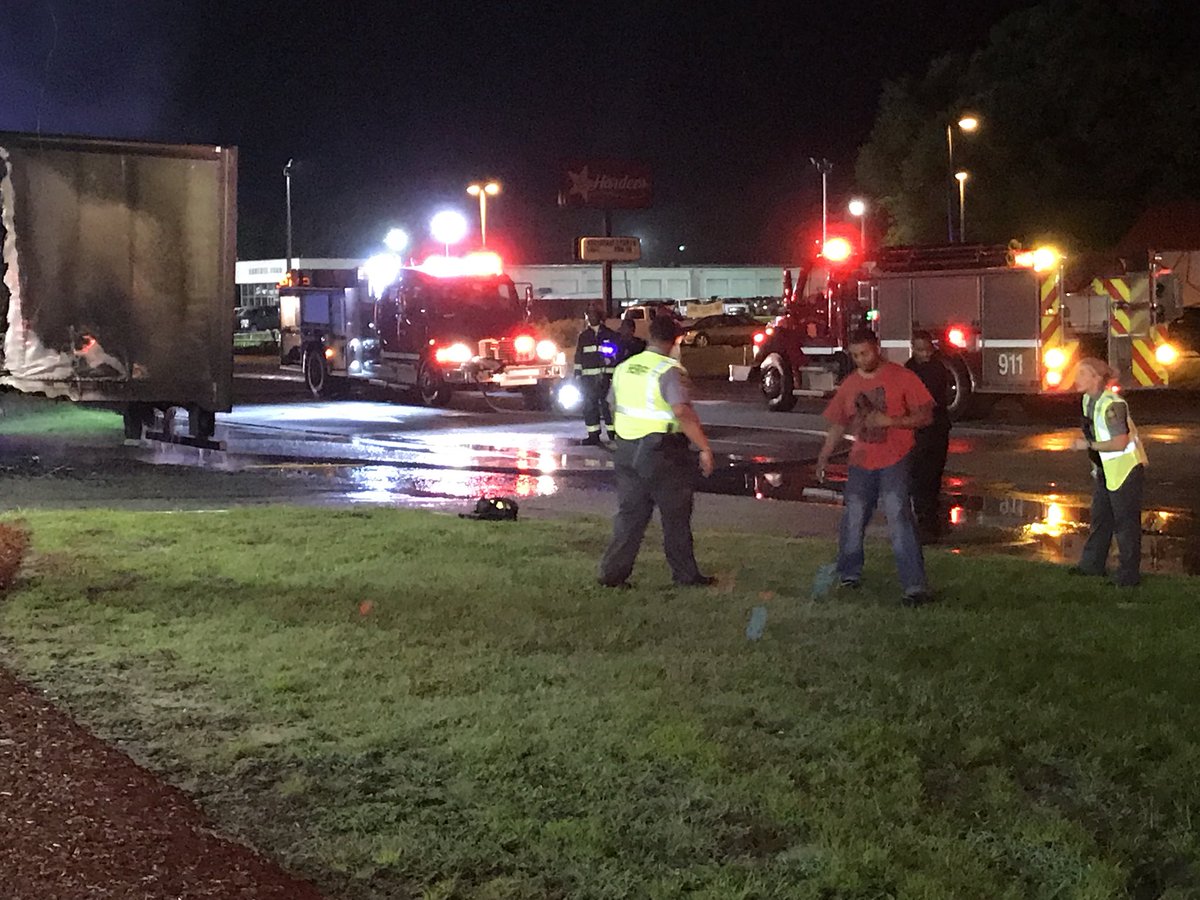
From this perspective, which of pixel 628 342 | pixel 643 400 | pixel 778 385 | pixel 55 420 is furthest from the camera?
pixel 778 385

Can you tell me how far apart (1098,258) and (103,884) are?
19.7 m

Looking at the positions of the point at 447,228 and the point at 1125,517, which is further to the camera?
the point at 447,228

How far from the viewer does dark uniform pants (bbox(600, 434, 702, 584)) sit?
8352 millimetres

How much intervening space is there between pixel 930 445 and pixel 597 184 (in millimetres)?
18317

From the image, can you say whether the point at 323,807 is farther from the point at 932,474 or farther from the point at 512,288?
the point at 512,288

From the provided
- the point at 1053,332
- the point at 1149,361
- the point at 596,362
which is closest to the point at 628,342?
the point at 596,362

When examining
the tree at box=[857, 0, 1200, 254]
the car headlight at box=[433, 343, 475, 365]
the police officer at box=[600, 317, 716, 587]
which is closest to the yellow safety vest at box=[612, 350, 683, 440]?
the police officer at box=[600, 317, 716, 587]

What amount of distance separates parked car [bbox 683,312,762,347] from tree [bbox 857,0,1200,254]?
6.81 meters

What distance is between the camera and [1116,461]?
8609mm

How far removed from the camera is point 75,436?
18.7 meters

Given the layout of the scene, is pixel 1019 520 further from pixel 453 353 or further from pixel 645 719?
pixel 453 353

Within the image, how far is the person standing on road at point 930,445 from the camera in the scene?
11.3 metres

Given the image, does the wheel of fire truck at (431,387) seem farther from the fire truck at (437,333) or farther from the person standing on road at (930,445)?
the person standing on road at (930,445)

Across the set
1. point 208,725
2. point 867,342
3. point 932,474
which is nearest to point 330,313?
point 932,474
